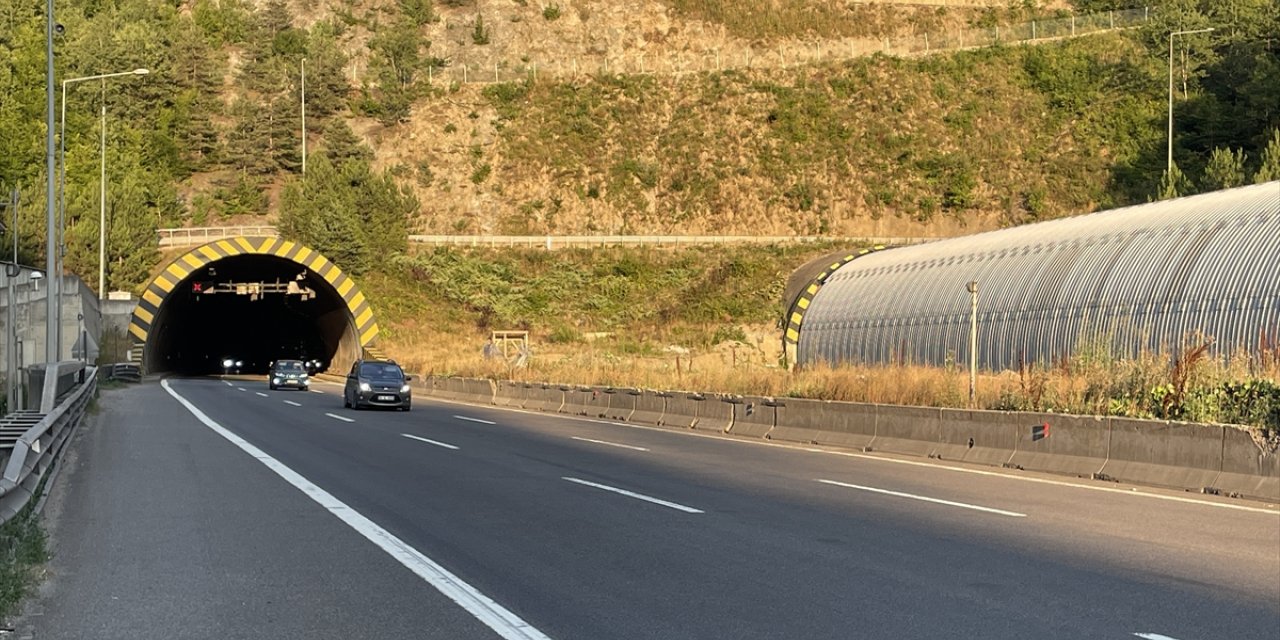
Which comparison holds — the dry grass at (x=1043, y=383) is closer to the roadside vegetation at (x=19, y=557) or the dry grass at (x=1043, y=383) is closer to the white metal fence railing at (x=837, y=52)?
the roadside vegetation at (x=19, y=557)

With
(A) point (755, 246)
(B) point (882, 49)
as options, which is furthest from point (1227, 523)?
(B) point (882, 49)

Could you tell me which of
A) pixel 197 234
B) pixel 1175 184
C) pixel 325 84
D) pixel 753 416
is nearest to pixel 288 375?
pixel 753 416

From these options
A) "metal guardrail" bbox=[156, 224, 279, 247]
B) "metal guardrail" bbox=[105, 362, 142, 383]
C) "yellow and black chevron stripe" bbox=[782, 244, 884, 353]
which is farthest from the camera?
"metal guardrail" bbox=[156, 224, 279, 247]

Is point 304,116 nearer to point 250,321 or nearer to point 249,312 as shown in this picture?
point 249,312

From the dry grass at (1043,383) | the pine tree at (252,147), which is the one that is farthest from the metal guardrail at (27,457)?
the pine tree at (252,147)

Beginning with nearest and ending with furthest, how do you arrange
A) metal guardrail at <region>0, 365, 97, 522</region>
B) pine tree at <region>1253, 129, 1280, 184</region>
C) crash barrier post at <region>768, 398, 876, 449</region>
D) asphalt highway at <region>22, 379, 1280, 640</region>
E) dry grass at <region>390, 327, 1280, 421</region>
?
asphalt highway at <region>22, 379, 1280, 640</region>, metal guardrail at <region>0, 365, 97, 522</region>, dry grass at <region>390, 327, 1280, 421</region>, crash barrier post at <region>768, 398, 876, 449</region>, pine tree at <region>1253, 129, 1280, 184</region>

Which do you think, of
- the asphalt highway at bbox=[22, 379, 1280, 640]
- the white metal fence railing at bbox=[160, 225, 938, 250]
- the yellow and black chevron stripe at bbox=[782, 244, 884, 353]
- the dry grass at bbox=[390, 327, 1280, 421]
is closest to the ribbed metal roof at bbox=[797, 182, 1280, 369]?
the dry grass at bbox=[390, 327, 1280, 421]

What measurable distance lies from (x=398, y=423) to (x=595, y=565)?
20685 millimetres

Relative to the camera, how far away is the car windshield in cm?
3769

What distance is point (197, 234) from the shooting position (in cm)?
8188

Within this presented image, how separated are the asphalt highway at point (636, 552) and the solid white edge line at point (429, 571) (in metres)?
0.04

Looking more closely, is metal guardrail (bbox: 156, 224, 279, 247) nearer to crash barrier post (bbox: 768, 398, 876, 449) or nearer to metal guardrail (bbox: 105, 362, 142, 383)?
metal guardrail (bbox: 105, 362, 142, 383)

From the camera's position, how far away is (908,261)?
46.1 meters

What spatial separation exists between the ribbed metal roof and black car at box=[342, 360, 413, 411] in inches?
590
